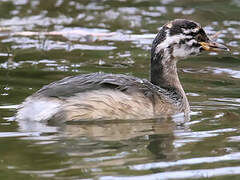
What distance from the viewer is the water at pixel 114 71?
6727 mm

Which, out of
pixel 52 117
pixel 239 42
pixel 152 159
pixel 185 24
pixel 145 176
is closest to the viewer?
pixel 145 176

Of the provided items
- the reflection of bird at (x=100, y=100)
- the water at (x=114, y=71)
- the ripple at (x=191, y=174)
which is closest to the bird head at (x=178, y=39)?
the reflection of bird at (x=100, y=100)

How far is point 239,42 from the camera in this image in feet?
47.6

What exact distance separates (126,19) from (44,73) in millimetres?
5716

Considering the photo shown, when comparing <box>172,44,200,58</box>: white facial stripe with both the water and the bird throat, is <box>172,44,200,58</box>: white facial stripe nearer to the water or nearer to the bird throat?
the bird throat

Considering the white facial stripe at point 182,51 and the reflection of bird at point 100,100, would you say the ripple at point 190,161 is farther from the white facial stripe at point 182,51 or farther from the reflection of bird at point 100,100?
the white facial stripe at point 182,51

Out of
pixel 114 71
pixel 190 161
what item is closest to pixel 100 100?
pixel 190 161

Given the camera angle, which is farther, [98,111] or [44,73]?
[44,73]

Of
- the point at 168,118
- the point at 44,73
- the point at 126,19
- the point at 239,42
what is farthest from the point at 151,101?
the point at 126,19

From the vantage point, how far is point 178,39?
9781 millimetres

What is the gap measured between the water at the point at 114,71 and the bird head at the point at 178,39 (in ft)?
2.64

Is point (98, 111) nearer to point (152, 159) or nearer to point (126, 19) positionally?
point (152, 159)

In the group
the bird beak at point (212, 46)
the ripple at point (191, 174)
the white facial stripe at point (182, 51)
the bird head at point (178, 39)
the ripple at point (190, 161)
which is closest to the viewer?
the ripple at point (191, 174)

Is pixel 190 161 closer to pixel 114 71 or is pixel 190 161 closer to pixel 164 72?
pixel 164 72
